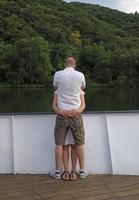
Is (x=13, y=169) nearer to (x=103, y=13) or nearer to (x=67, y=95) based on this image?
(x=67, y=95)

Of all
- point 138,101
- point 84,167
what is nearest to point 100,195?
point 84,167

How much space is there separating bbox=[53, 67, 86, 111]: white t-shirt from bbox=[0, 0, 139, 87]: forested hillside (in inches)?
1979

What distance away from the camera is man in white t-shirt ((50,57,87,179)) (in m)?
3.94

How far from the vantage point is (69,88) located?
155 inches

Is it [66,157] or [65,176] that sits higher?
[66,157]

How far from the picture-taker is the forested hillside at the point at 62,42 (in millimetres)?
57750

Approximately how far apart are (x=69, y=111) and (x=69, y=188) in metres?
0.71

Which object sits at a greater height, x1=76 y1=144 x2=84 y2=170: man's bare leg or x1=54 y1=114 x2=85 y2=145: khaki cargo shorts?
x1=54 y1=114 x2=85 y2=145: khaki cargo shorts

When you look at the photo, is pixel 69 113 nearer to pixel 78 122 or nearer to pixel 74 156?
pixel 78 122

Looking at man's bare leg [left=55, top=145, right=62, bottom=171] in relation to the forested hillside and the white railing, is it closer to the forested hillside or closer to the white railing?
the white railing

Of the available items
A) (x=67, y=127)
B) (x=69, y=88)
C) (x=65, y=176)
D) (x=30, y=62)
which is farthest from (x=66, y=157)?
(x=30, y=62)

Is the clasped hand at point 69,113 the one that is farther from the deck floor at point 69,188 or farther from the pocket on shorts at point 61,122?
the deck floor at point 69,188

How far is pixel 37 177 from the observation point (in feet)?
13.4

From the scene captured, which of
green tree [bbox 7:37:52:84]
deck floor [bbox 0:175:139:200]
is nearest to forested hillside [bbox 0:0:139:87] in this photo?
green tree [bbox 7:37:52:84]
